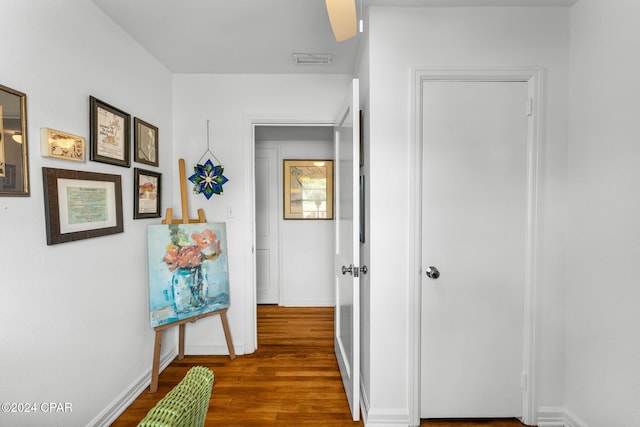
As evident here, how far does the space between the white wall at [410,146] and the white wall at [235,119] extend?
1053 millimetres

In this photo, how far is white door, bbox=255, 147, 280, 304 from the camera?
423cm

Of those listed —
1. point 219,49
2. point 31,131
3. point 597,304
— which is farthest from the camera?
point 219,49

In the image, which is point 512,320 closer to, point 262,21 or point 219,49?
point 262,21

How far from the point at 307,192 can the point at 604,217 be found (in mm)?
3066

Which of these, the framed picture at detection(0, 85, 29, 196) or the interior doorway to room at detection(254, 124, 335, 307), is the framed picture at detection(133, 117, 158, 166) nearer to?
the framed picture at detection(0, 85, 29, 196)

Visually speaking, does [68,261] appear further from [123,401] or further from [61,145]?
[123,401]

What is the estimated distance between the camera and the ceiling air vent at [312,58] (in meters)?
2.44

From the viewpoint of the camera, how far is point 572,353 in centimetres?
183

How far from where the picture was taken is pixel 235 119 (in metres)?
2.82

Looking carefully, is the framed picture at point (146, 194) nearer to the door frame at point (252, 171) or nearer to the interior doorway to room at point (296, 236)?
the door frame at point (252, 171)

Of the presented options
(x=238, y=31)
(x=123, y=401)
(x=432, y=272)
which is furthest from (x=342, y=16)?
(x=123, y=401)

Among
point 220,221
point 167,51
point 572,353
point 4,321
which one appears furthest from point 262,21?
point 572,353

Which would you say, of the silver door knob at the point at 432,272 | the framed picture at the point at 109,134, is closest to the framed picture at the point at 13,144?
the framed picture at the point at 109,134

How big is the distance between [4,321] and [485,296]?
2.35m
